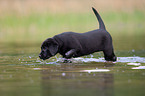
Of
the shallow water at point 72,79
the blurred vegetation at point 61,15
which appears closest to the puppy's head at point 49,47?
the shallow water at point 72,79

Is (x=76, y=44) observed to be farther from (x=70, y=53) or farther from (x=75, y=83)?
(x=75, y=83)

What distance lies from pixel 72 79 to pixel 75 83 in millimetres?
406

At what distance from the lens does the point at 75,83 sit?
19.1 feet

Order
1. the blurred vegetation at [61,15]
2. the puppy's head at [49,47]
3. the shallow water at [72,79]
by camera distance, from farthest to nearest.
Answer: the blurred vegetation at [61,15], the puppy's head at [49,47], the shallow water at [72,79]

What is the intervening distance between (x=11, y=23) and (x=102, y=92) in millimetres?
41201

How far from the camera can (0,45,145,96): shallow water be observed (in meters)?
5.18

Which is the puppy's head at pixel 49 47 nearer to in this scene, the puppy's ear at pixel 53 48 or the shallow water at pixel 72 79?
the puppy's ear at pixel 53 48

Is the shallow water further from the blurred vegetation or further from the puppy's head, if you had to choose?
the blurred vegetation

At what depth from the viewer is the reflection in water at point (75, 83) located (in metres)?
5.07

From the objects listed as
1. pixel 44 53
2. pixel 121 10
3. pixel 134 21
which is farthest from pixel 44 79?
pixel 121 10

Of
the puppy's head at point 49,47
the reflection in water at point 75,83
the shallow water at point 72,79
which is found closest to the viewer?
the reflection in water at point 75,83

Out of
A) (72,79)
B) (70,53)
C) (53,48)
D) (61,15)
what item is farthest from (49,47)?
(61,15)

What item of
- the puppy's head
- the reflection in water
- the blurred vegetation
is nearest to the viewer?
the reflection in water

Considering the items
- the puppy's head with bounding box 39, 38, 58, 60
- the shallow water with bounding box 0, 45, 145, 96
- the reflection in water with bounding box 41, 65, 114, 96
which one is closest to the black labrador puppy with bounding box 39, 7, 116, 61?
the puppy's head with bounding box 39, 38, 58, 60
